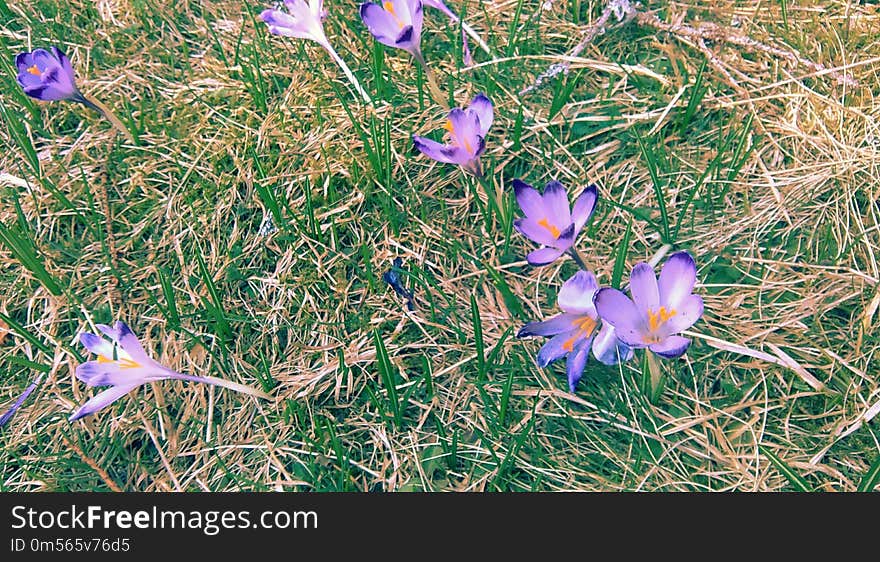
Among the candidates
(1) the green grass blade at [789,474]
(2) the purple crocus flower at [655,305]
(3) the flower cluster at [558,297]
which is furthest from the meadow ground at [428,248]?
(2) the purple crocus flower at [655,305]

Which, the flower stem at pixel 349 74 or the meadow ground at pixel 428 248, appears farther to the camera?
the flower stem at pixel 349 74

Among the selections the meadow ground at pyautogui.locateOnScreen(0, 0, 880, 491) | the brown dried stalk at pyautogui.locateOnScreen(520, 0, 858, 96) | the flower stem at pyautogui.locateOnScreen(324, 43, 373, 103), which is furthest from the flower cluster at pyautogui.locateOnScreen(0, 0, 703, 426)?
the brown dried stalk at pyautogui.locateOnScreen(520, 0, 858, 96)

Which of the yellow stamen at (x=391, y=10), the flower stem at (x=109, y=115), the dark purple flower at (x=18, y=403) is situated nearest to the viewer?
the dark purple flower at (x=18, y=403)

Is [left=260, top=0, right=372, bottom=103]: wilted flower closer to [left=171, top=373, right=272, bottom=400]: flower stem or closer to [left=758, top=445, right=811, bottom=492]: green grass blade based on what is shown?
[left=171, top=373, right=272, bottom=400]: flower stem

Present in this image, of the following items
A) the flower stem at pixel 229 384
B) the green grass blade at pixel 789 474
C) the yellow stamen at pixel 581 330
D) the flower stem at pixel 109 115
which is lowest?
the green grass blade at pixel 789 474

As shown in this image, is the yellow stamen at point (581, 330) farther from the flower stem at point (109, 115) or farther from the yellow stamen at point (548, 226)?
the flower stem at point (109, 115)

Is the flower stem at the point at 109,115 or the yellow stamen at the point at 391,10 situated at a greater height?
the yellow stamen at the point at 391,10

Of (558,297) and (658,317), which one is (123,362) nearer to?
(558,297)
